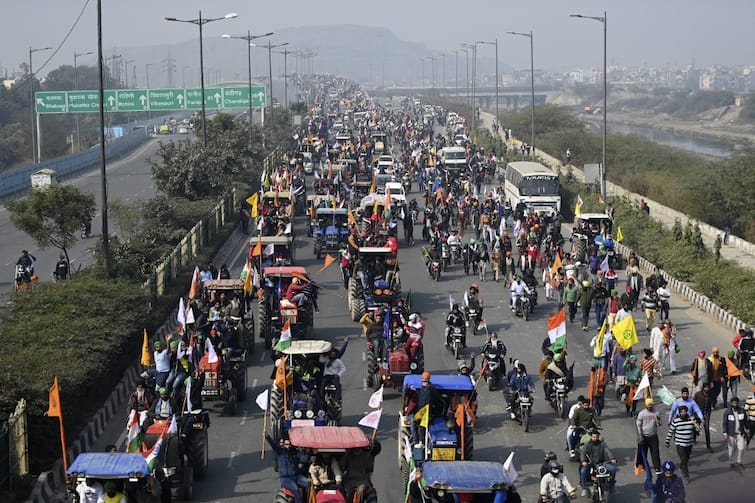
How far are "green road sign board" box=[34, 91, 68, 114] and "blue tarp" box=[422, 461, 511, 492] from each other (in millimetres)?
76965

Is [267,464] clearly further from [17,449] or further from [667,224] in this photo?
[667,224]

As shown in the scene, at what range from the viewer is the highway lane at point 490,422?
62.1ft

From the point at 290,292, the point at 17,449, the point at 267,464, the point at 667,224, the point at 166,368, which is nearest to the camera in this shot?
the point at 17,449

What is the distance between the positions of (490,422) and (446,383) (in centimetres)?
316

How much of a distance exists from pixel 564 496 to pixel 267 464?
5483mm

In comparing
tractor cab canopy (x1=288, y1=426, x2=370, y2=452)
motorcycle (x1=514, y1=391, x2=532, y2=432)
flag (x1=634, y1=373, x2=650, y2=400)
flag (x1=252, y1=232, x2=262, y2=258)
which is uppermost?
flag (x1=252, y1=232, x2=262, y2=258)

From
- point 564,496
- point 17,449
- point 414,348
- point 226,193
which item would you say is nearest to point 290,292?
point 414,348

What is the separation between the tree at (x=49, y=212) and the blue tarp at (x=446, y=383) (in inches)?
803

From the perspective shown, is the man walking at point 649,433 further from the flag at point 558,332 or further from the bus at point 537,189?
the bus at point 537,189

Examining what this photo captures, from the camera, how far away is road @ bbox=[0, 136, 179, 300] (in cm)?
4262

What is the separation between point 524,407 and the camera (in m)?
21.8

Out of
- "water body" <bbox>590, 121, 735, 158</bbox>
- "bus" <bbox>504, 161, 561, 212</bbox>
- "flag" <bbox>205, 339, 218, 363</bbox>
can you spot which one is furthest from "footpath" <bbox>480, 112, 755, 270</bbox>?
"water body" <bbox>590, 121, 735, 158</bbox>

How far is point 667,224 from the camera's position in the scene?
52.8m

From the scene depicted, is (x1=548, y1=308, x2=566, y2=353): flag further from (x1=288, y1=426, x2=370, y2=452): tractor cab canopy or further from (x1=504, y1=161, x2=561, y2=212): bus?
(x1=504, y1=161, x2=561, y2=212): bus
